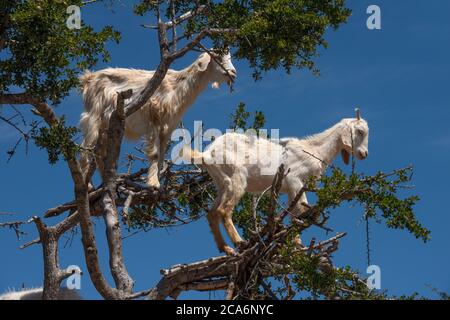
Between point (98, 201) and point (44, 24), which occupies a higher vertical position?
point (44, 24)

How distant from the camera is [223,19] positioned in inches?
517

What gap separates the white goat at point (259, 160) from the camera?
12906 millimetres

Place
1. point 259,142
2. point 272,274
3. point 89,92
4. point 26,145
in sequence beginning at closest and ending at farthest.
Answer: point 272,274 → point 26,145 → point 259,142 → point 89,92

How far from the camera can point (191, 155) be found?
518 inches

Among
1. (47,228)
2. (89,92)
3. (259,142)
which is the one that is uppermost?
(89,92)

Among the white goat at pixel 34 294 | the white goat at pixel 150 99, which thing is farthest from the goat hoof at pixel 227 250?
the white goat at pixel 34 294

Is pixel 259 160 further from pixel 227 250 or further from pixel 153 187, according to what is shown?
pixel 153 187

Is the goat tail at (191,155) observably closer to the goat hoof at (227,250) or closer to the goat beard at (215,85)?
the goat hoof at (227,250)

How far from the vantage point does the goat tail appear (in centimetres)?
1310

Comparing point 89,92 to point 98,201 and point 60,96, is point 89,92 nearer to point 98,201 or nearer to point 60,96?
point 98,201

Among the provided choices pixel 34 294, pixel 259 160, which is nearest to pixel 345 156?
pixel 259 160

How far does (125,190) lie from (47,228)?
40.9 inches

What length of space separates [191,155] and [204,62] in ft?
7.06
